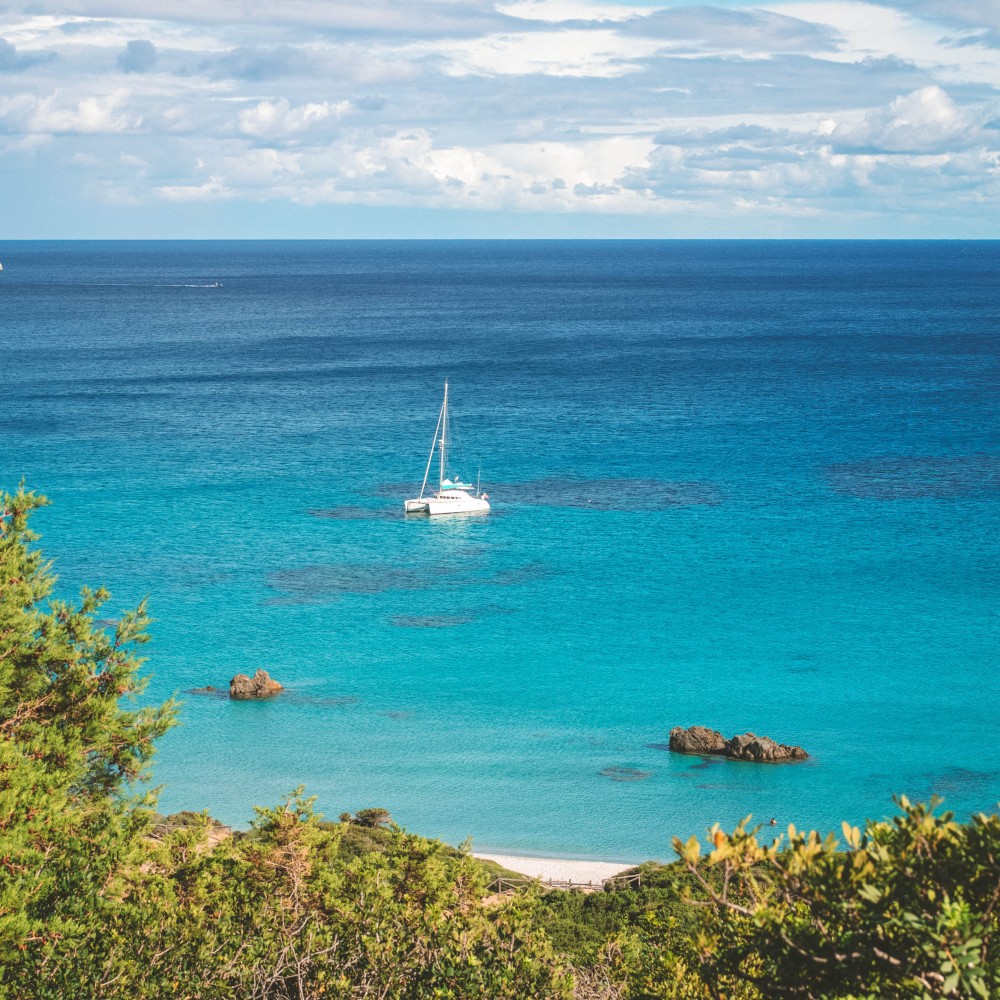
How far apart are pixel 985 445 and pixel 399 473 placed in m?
46.2

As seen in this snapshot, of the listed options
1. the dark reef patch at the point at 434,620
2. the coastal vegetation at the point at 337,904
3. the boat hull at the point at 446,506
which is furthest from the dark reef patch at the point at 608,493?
the coastal vegetation at the point at 337,904

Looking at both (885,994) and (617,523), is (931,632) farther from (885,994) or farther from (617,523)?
(885,994)

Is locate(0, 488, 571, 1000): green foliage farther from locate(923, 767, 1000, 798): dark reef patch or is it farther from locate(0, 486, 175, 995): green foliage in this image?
locate(923, 767, 1000, 798): dark reef patch

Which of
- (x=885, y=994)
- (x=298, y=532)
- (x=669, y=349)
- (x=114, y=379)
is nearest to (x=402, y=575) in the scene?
(x=298, y=532)

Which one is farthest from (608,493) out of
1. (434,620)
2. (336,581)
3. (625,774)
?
(625,774)

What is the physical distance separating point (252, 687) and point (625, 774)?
15.9m

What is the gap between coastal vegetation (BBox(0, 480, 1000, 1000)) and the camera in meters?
8.97

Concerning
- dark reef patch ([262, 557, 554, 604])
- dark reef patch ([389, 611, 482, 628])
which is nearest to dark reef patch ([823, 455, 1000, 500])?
dark reef patch ([262, 557, 554, 604])

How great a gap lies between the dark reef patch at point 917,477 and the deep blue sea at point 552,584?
407mm

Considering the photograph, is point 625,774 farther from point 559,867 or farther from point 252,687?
point 252,687

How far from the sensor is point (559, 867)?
114ft

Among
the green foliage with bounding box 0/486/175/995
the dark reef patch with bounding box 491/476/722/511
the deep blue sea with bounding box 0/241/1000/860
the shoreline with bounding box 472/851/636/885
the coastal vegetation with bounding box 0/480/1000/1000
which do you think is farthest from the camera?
the dark reef patch with bounding box 491/476/722/511

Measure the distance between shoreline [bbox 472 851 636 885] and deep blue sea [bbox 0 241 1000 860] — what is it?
1050mm

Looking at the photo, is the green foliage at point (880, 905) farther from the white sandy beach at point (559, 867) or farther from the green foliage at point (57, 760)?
the white sandy beach at point (559, 867)
